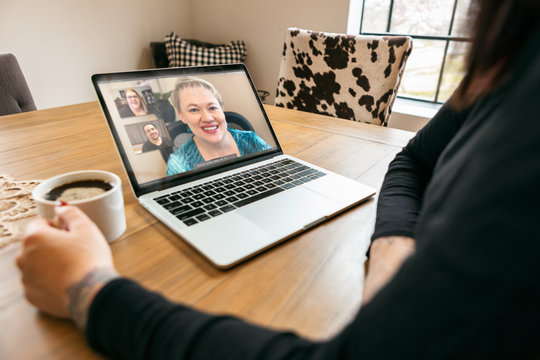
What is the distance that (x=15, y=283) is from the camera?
0.43m

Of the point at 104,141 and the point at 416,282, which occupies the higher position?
the point at 416,282

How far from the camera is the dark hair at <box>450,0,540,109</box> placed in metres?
0.30

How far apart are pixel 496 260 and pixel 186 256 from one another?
37 centimetres

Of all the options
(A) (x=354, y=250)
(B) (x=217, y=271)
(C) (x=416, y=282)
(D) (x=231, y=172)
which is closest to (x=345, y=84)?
(D) (x=231, y=172)

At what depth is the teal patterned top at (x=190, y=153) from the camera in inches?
25.7

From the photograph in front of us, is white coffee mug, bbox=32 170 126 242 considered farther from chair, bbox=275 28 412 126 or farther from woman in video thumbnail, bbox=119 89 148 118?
chair, bbox=275 28 412 126

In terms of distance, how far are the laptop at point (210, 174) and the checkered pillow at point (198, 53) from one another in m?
2.28

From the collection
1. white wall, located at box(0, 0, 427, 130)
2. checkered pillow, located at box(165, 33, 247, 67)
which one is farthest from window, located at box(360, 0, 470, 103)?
checkered pillow, located at box(165, 33, 247, 67)

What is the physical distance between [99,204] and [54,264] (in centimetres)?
11

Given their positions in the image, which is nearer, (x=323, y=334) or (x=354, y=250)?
(x=323, y=334)

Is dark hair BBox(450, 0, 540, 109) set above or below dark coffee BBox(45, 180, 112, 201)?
above

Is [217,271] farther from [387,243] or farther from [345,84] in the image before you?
[345,84]

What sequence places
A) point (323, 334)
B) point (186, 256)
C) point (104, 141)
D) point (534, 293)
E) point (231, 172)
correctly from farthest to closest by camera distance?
point (104, 141) → point (231, 172) → point (186, 256) → point (323, 334) → point (534, 293)

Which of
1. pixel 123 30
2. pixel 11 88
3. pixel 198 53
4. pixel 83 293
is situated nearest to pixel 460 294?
pixel 83 293
